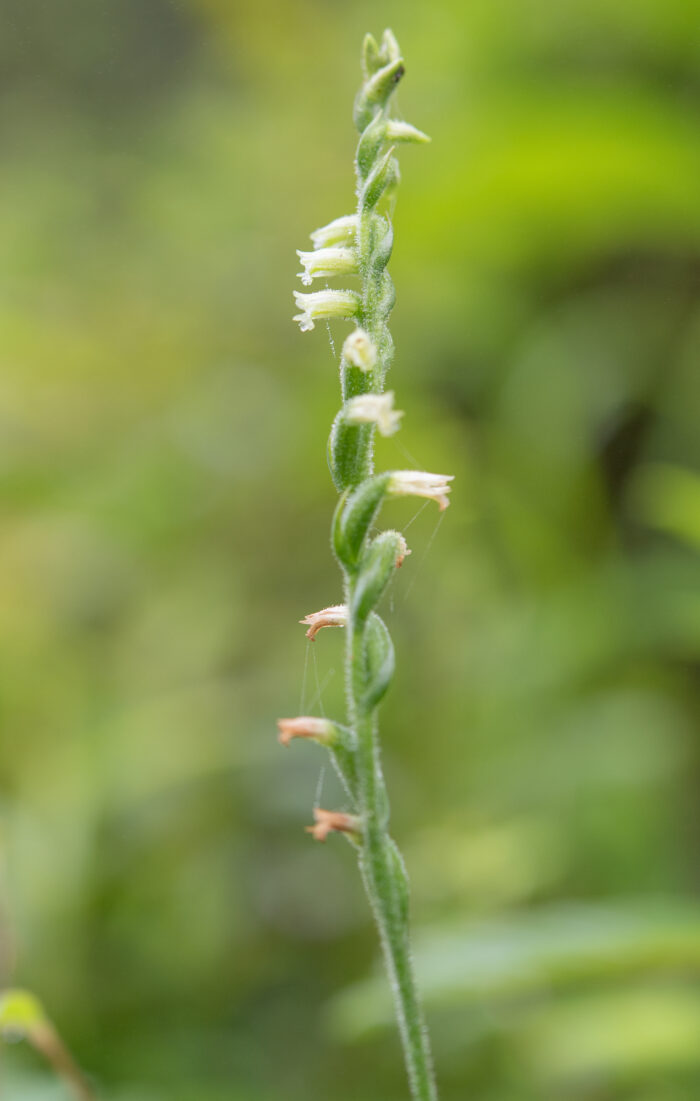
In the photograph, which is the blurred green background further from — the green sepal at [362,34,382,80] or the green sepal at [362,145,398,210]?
the green sepal at [362,34,382,80]

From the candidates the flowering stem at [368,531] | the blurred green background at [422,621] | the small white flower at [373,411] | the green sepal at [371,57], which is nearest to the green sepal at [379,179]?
the flowering stem at [368,531]

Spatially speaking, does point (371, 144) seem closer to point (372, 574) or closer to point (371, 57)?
point (371, 57)

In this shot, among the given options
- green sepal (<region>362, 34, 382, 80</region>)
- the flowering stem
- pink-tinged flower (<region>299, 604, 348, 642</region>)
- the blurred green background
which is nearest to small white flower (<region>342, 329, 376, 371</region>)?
the flowering stem

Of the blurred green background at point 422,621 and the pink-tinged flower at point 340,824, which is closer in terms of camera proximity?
the pink-tinged flower at point 340,824

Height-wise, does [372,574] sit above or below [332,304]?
below

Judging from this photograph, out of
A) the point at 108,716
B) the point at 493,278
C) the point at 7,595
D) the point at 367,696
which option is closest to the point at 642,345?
the point at 493,278

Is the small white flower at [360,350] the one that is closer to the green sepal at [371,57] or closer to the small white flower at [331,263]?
the small white flower at [331,263]

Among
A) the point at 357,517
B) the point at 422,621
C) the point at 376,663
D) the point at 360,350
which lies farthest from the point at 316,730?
the point at 422,621
